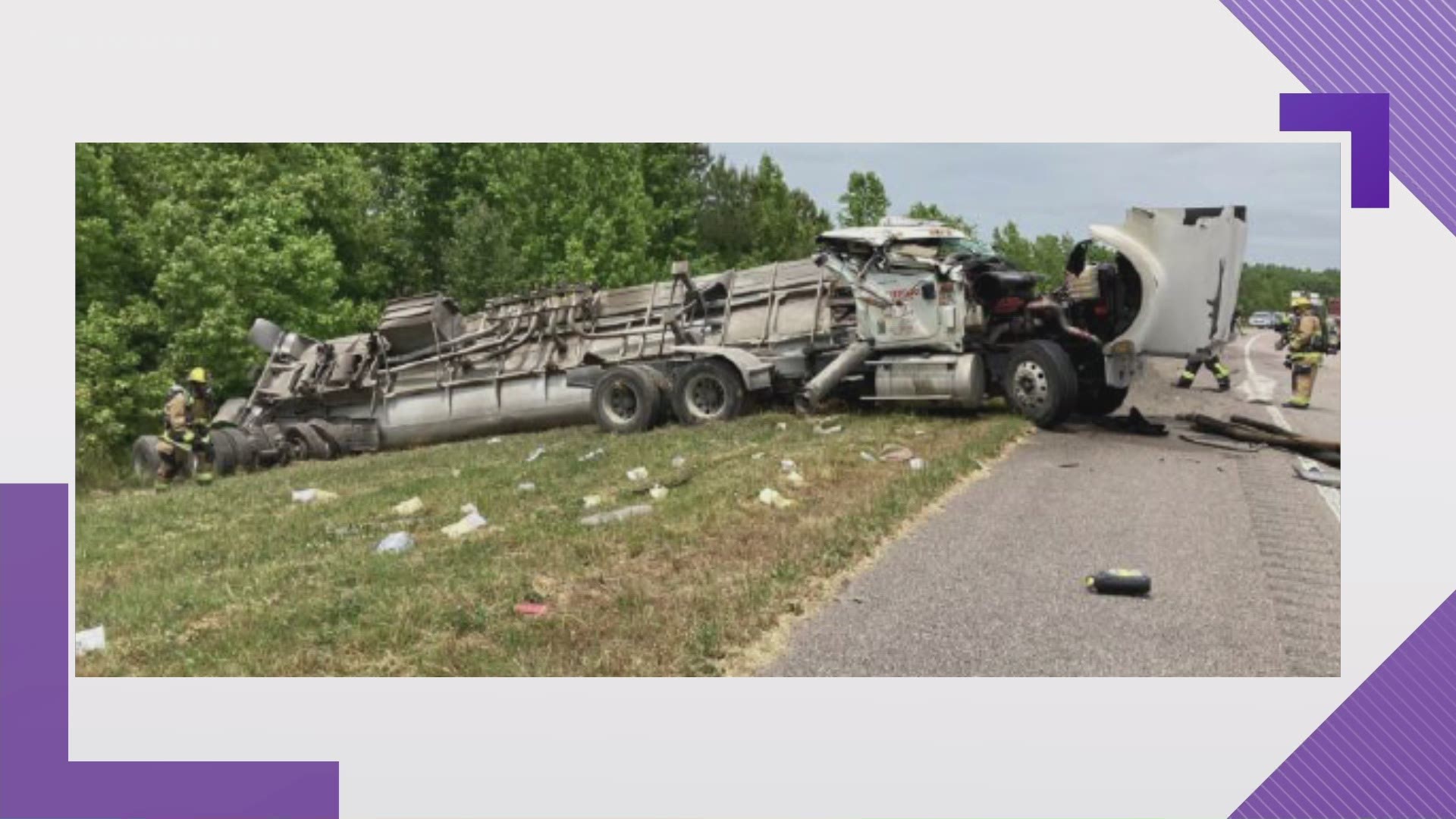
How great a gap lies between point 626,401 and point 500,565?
5.77 m

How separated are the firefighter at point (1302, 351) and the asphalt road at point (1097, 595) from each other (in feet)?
6.73

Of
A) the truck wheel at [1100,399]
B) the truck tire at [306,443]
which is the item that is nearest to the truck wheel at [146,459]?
the truck tire at [306,443]

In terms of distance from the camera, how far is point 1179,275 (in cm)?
938

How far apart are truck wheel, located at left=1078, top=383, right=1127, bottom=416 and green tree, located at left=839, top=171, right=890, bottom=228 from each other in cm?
256

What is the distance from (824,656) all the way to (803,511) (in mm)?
1939

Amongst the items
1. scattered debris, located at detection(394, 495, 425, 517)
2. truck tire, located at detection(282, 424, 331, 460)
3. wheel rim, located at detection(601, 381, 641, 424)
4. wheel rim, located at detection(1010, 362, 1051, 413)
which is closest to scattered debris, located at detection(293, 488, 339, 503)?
scattered debris, located at detection(394, 495, 425, 517)

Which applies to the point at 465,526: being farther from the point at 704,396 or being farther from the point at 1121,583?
the point at 704,396

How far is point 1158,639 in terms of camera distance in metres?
5.31

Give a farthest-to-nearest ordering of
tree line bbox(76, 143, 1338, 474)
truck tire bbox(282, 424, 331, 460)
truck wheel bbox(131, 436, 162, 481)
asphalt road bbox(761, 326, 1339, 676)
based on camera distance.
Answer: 1. truck tire bbox(282, 424, 331, 460)
2. truck wheel bbox(131, 436, 162, 481)
3. tree line bbox(76, 143, 1338, 474)
4. asphalt road bbox(761, 326, 1339, 676)

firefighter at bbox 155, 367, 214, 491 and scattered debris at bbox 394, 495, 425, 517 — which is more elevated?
firefighter at bbox 155, 367, 214, 491

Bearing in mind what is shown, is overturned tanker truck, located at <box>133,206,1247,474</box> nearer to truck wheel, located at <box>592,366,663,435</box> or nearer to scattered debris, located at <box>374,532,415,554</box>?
truck wheel, located at <box>592,366,663,435</box>

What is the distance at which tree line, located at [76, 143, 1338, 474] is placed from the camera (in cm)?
852

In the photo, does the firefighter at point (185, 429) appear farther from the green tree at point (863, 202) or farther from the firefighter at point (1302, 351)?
the firefighter at point (1302, 351)

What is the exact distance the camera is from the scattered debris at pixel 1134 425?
392 inches
